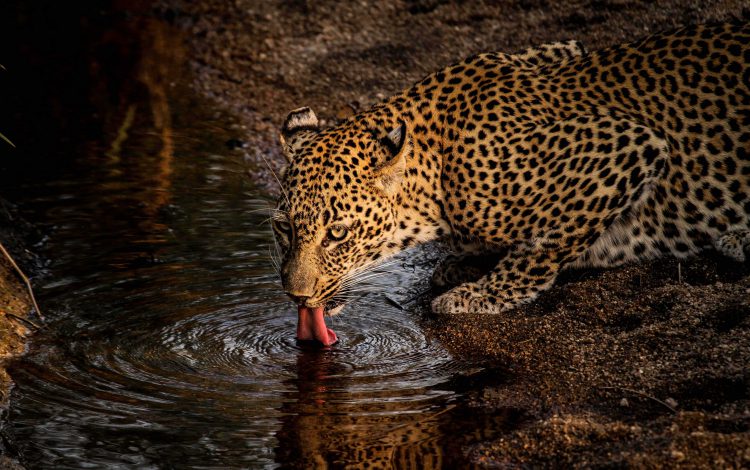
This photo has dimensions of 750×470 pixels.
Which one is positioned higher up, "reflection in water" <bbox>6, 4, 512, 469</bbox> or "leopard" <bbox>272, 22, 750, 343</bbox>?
"leopard" <bbox>272, 22, 750, 343</bbox>

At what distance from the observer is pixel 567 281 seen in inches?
348

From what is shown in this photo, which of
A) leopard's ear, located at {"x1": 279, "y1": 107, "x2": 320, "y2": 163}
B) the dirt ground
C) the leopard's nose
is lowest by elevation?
the dirt ground

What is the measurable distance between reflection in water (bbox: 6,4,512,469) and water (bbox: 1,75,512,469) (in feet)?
0.05

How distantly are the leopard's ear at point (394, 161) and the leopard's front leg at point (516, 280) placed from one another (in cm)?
107

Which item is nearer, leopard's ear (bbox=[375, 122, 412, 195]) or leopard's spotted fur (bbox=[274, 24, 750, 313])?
leopard's ear (bbox=[375, 122, 412, 195])

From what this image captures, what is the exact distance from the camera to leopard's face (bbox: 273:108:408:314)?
7883mm

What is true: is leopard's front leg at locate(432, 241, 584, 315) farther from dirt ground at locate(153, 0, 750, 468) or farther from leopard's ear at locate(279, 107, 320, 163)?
leopard's ear at locate(279, 107, 320, 163)

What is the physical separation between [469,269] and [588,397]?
254cm

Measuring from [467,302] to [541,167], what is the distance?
1195 mm

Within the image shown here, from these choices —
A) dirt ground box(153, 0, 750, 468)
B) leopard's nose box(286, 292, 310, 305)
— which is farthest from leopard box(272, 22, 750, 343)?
dirt ground box(153, 0, 750, 468)

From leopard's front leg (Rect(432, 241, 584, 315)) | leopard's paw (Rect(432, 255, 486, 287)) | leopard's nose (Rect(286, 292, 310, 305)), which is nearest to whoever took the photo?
leopard's nose (Rect(286, 292, 310, 305))

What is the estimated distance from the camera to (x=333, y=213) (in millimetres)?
7922

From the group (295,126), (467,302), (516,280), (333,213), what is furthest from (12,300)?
(516,280)

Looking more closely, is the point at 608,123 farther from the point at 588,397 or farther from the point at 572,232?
the point at 588,397
